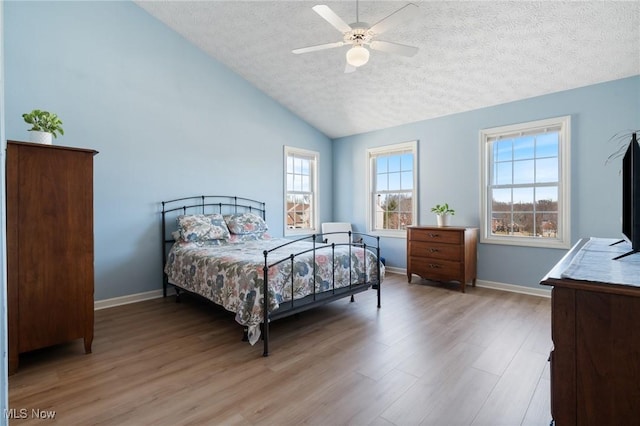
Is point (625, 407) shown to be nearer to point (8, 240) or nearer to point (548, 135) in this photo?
point (8, 240)

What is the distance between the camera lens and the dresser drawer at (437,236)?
4.09 metres

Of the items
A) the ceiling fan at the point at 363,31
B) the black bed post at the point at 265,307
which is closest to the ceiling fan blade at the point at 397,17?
the ceiling fan at the point at 363,31

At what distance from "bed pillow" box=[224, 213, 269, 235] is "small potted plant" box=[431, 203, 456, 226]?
8.09 feet

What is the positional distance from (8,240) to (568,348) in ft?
9.83

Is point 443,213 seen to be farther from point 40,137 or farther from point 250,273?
point 40,137

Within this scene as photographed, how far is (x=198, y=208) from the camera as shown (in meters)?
4.27

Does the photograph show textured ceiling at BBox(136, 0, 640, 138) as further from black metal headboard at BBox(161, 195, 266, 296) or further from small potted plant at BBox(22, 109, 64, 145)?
small potted plant at BBox(22, 109, 64, 145)

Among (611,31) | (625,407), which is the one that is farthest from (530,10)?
(625,407)

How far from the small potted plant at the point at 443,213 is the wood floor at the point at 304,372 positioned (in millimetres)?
1456

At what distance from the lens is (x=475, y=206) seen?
14.4 feet

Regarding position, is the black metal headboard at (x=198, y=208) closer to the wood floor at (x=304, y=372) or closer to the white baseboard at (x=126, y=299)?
the white baseboard at (x=126, y=299)

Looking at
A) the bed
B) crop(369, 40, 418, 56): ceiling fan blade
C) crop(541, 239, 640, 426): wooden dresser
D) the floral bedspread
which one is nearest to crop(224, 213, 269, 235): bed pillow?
the bed

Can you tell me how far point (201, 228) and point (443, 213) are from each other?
127 inches

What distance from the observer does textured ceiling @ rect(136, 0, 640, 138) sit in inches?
112
